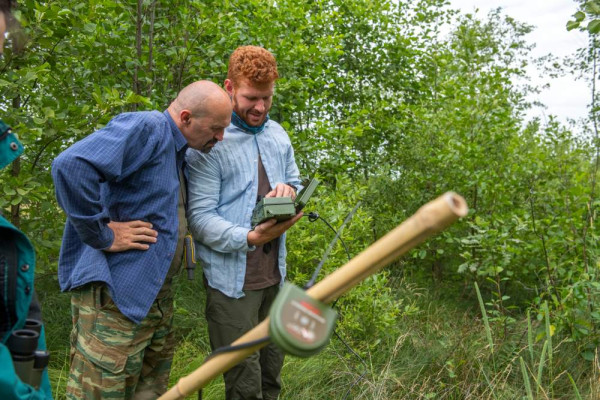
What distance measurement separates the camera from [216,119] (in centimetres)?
246

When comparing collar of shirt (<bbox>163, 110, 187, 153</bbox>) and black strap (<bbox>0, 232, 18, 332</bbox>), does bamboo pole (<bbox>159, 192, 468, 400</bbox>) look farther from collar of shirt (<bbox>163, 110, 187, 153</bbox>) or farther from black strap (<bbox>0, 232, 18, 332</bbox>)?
collar of shirt (<bbox>163, 110, 187, 153</bbox>)

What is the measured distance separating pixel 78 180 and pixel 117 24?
185cm

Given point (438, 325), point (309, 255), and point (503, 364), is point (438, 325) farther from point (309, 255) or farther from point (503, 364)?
point (309, 255)

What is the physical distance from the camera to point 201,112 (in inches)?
96.4

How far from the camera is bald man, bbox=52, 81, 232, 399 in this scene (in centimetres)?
219

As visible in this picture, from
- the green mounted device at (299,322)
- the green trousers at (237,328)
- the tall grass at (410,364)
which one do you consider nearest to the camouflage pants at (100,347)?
the green trousers at (237,328)

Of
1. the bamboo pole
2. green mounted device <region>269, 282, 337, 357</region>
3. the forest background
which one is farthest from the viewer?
the forest background

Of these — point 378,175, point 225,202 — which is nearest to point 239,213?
point 225,202

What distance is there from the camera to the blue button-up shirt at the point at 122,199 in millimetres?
2170

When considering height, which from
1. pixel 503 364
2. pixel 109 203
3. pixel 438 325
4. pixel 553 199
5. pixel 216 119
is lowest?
pixel 438 325

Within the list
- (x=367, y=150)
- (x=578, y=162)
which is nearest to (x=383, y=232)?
(x=367, y=150)

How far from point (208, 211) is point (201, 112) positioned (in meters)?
0.49

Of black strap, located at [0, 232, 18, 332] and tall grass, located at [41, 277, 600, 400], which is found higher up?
black strap, located at [0, 232, 18, 332]

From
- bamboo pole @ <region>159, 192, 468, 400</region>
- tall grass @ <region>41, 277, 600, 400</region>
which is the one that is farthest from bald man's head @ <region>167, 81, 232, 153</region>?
tall grass @ <region>41, 277, 600, 400</region>
